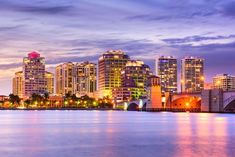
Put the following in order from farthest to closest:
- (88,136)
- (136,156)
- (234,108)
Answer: (234,108), (88,136), (136,156)

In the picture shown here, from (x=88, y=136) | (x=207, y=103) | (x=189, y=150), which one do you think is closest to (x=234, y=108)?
(x=207, y=103)

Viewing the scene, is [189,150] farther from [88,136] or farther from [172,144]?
[88,136]

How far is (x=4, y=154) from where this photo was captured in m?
52.2

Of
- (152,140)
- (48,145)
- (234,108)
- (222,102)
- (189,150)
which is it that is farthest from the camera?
(234,108)

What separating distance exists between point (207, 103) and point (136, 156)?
426 ft

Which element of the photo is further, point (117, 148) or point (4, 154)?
point (117, 148)

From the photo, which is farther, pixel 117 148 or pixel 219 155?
pixel 117 148

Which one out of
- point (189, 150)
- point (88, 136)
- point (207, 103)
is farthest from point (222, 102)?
point (189, 150)

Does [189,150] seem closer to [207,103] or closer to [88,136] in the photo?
[88,136]

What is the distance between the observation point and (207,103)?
177625 mm

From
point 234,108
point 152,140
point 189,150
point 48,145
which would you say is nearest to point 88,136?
point 152,140

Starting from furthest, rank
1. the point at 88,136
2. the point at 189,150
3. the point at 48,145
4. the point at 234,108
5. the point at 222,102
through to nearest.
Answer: the point at 234,108 < the point at 222,102 < the point at 88,136 < the point at 48,145 < the point at 189,150

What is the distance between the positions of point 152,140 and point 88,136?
935 cm

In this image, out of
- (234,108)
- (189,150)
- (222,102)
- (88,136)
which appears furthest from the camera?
(234,108)
